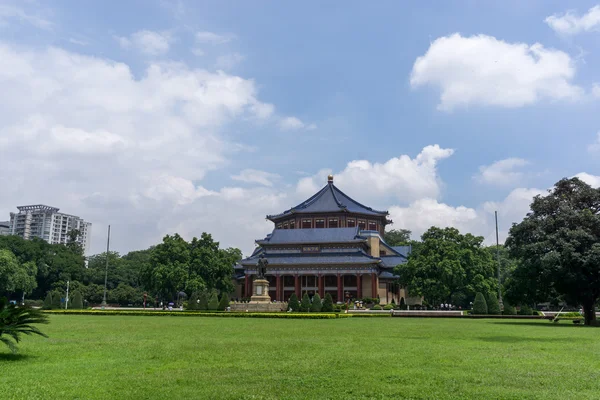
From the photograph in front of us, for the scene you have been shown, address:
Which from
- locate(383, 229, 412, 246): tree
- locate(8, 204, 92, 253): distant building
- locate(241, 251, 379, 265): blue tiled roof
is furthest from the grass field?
locate(8, 204, 92, 253): distant building

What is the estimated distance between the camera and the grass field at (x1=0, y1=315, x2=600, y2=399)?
28.1 ft

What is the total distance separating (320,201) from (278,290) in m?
16.6

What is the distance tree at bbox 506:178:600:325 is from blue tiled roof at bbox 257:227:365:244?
126 ft

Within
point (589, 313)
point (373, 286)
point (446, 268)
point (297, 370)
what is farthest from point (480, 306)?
point (297, 370)

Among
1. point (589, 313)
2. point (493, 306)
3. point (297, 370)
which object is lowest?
point (297, 370)

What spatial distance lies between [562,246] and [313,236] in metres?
46.6

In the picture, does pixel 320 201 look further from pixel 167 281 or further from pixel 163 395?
pixel 163 395

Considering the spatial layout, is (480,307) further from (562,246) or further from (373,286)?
(373,286)

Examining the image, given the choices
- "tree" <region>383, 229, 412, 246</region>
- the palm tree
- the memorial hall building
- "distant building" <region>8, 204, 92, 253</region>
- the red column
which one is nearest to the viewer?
the palm tree

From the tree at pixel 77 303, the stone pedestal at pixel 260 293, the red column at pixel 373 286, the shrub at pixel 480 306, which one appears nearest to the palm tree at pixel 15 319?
the stone pedestal at pixel 260 293

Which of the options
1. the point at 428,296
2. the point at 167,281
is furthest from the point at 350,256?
the point at 167,281

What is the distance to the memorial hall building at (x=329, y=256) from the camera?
70.7 meters

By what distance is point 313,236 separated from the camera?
2953 inches

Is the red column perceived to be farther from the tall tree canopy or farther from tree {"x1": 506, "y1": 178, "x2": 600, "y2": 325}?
tree {"x1": 506, "y1": 178, "x2": 600, "y2": 325}
